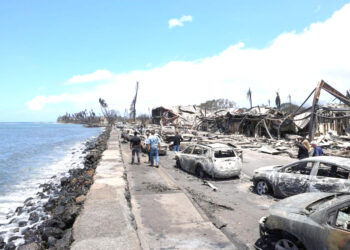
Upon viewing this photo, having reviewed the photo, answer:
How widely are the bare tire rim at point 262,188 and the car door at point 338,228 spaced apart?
16.5 feet

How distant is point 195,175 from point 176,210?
518 centimetres

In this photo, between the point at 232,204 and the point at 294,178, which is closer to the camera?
the point at 294,178

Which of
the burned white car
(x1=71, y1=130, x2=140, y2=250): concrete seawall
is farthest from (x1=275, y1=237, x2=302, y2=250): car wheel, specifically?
the burned white car

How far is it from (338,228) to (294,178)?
14.8 feet

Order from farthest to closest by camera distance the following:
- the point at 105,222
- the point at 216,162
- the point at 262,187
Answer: the point at 216,162, the point at 262,187, the point at 105,222

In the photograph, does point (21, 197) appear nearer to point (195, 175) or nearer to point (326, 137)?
point (195, 175)

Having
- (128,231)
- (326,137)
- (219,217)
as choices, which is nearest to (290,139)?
(326,137)

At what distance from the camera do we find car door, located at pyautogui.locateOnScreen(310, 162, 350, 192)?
23.3ft

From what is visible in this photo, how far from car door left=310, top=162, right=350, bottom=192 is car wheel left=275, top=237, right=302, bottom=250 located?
3.40 meters

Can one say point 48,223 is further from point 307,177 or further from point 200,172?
A: point 307,177

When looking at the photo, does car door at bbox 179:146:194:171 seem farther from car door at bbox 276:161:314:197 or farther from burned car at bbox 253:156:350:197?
car door at bbox 276:161:314:197

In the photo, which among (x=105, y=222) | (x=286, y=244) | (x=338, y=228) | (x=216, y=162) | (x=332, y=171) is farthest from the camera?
(x=216, y=162)

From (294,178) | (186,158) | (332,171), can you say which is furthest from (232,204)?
(186,158)

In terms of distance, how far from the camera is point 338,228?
152 inches
